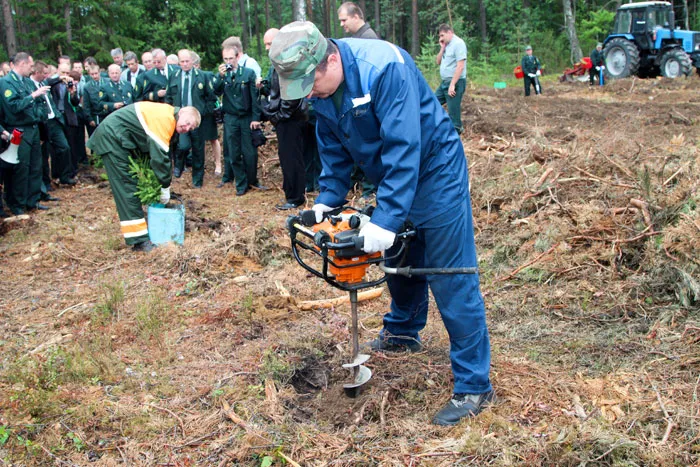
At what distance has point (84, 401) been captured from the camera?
137 inches

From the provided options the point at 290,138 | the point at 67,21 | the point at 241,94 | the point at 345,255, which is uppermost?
the point at 67,21

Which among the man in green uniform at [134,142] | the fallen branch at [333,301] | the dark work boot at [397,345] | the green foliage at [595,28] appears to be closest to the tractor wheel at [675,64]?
the green foliage at [595,28]

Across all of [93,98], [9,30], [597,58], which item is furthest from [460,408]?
[597,58]

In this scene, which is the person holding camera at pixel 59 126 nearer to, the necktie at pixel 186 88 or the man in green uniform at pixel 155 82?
the man in green uniform at pixel 155 82

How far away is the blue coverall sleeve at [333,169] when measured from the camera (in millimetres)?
3338

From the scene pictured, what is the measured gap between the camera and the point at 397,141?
9.12 ft

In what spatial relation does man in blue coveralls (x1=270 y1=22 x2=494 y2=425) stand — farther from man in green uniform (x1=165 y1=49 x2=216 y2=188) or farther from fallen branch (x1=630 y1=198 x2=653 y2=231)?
man in green uniform (x1=165 y1=49 x2=216 y2=188)

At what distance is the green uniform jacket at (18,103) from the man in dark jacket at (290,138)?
121 inches

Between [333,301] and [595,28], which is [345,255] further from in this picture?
[595,28]

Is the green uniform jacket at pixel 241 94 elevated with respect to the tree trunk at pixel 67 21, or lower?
lower

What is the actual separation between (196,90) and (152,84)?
1416 millimetres

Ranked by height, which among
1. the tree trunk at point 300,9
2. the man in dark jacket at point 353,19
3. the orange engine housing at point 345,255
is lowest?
the orange engine housing at point 345,255

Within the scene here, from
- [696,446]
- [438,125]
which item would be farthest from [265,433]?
[696,446]

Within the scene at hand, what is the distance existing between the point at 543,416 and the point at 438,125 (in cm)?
164
